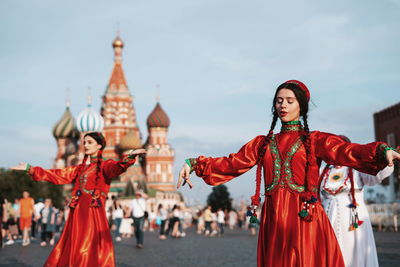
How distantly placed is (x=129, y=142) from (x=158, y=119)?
354 inches

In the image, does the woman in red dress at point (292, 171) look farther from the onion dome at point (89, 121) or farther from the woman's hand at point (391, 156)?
the onion dome at point (89, 121)

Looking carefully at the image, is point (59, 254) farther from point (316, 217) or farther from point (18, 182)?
point (18, 182)

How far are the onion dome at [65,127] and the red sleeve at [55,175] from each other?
8317 cm

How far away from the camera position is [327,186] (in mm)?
7434

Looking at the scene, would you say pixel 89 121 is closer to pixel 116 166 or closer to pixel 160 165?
pixel 160 165

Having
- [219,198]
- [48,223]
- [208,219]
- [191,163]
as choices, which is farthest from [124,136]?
[191,163]

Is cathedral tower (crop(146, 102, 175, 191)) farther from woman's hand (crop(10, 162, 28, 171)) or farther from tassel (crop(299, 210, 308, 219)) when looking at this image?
tassel (crop(299, 210, 308, 219))

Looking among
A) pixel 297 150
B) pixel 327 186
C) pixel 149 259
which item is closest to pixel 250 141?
pixel 297 150

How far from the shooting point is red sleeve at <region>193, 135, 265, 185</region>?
516cm

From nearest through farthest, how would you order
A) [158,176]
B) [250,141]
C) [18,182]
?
[250,141], [18,182], [158,176]

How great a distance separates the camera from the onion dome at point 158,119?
85.4m

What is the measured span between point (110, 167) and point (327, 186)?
2.86 meters

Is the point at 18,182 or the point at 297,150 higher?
the point at 18,182

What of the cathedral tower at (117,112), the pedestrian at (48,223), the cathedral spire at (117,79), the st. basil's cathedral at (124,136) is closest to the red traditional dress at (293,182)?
the pedestrian at (48,223)
